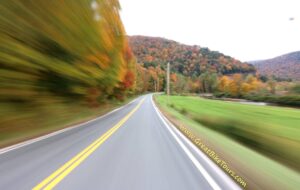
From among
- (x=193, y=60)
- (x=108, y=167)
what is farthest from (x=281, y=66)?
(x=108, y=167)

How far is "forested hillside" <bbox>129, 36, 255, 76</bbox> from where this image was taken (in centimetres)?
18262

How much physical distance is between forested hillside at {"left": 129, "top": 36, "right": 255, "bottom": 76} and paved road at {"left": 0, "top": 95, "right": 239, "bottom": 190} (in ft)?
562

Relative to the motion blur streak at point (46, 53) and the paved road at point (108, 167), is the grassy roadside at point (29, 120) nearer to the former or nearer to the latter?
the motion blur streak at point (46, 53)

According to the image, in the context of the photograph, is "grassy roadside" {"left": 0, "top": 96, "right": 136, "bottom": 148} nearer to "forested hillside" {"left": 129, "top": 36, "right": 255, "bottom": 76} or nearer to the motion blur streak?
the motion blur streak

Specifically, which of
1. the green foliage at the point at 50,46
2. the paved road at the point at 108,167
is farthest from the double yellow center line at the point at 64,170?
the green foliage at the point at 50,46

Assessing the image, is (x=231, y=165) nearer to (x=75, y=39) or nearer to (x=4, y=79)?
(x=4, y=79)

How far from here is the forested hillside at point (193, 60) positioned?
182625mm

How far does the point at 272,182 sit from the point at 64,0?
13080 millimetres

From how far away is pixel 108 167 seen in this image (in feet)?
23.9

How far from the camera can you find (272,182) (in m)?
5.72

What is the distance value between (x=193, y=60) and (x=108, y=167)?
622 feet

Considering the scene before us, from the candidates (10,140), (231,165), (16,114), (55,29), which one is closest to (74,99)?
(55,29)

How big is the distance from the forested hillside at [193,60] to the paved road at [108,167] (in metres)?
171

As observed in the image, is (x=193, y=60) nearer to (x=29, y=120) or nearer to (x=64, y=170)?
(x=29, y=120)
